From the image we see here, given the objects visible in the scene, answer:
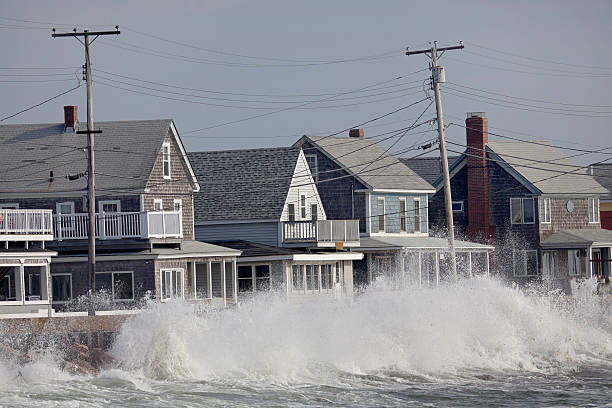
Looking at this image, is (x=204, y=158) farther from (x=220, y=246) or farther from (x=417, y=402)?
(x=417, y=402)

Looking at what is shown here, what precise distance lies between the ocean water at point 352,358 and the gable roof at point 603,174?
36.9 metres

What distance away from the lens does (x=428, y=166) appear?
7825 centimetres

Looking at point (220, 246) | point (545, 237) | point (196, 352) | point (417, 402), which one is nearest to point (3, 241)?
point (220, 246)

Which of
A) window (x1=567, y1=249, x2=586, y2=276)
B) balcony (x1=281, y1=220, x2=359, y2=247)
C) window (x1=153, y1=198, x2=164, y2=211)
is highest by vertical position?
window (x1=153, y1=198, x2=164, y2=211)

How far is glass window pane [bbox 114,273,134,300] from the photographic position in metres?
49.2

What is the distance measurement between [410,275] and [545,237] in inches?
446

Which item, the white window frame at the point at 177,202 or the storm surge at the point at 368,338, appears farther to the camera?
the white window frame at the point at 177,202

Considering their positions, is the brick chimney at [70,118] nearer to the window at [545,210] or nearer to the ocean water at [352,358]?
the ocean water at [352,358]

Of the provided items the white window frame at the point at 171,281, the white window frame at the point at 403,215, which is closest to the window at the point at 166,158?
the white window frame at the point at 171,281

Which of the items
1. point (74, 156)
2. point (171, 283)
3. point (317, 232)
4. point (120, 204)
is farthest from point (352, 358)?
point (74, 156)

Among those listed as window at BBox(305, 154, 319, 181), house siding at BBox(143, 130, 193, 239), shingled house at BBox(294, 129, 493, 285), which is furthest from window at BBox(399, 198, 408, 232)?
house siding at BBox(143, 130, 193, 239)

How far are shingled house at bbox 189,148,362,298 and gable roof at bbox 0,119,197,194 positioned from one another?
432 cm

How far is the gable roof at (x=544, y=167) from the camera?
70062 millimetres

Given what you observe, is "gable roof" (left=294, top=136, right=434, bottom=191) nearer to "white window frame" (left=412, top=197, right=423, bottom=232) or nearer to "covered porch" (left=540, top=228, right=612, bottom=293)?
"white window frame" (left=412, top=197, right=423, bottom=232)
